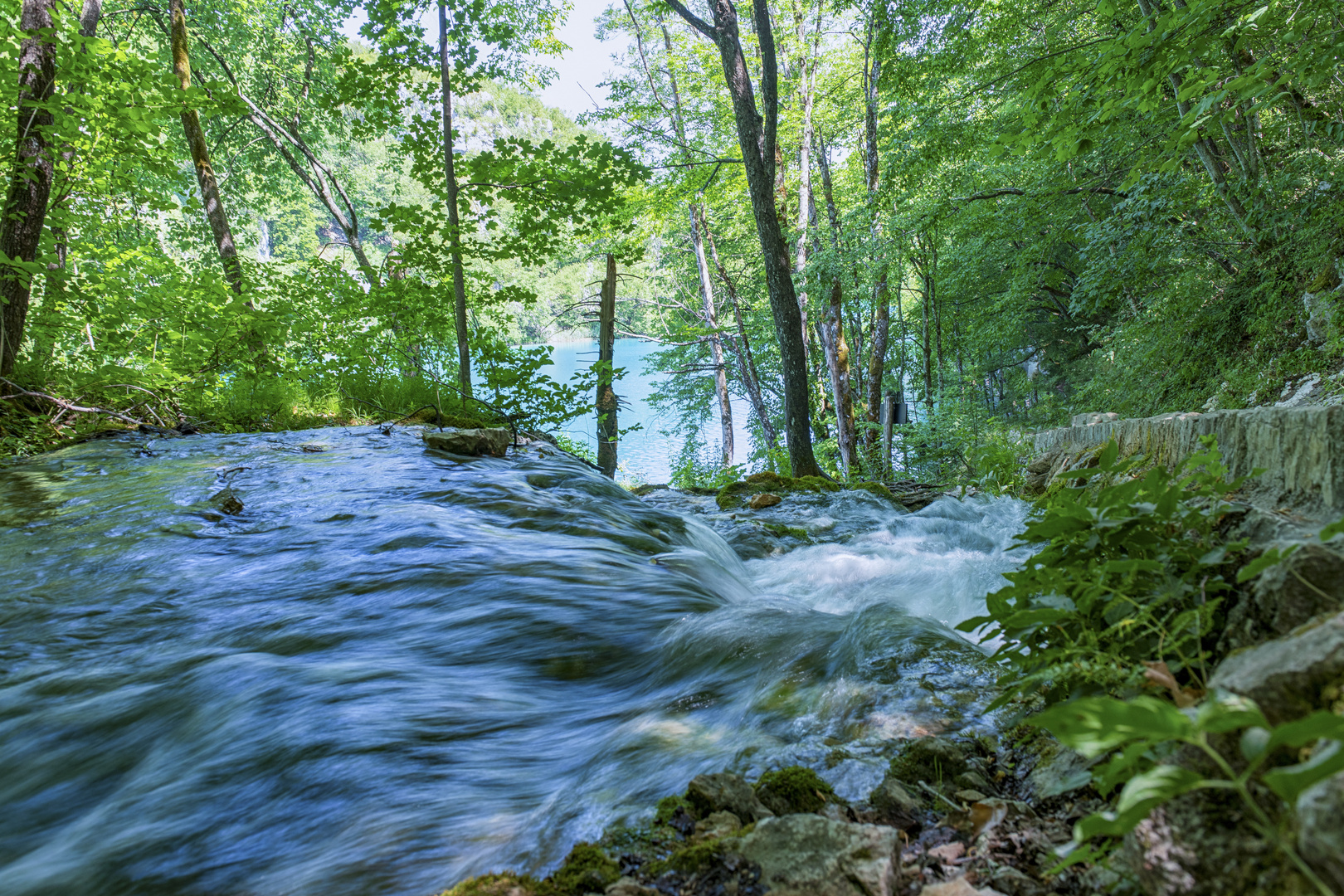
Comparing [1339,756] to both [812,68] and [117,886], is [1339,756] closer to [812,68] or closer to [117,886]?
[117,886]

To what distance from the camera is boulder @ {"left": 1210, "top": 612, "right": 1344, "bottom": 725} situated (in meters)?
0.97

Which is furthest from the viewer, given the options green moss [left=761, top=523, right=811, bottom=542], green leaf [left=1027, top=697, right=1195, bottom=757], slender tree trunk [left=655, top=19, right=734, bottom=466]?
slender tree trunk [left=655, top=19, right=734, bottom=466]

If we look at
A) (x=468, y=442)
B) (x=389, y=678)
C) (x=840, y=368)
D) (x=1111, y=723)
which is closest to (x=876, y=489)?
(x=840, y=368)

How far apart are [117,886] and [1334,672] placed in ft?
8.85

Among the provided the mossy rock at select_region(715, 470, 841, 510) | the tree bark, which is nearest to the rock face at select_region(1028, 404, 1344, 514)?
the mossy rock at select_region(715, 470, 841, 510)

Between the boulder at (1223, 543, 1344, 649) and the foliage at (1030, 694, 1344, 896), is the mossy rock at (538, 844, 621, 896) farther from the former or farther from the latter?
the boulder at (1223, 543, 1344, 649)

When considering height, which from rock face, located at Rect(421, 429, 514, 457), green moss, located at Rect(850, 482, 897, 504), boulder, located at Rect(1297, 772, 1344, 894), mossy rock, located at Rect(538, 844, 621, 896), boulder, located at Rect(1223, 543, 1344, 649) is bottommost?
mossy rock, located at Rect(538, 844, 621, 896)

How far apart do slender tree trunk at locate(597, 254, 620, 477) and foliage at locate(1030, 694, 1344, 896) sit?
31.0ft

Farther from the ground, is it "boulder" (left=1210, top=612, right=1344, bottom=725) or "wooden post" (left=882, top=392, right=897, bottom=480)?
"wooden post" (left=882, top=392, right=897, bottom=480)

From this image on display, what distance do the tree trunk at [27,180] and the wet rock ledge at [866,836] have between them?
7.83 metres

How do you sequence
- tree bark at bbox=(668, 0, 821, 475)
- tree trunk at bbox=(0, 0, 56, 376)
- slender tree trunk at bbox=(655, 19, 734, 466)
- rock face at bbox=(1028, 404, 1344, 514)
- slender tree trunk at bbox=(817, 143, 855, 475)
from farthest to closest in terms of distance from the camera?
slender tree trunk at bbox=(655, 19, 734, 466) → slender tree trunk at bbox=(817, 143, 855, 475) → tree bark at bbox=(668, 0, 821, 475) → tree trunk at bbox=(0, 0, 56, 376) → rock face at bbox=(1028, 404, 1344, 514)

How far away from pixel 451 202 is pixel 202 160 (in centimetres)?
507

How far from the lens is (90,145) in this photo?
21.3 ft

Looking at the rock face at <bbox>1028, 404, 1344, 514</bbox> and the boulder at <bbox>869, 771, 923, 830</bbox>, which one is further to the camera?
the rock face at <bbox>1028, 404, 1344, 514</bbox>
